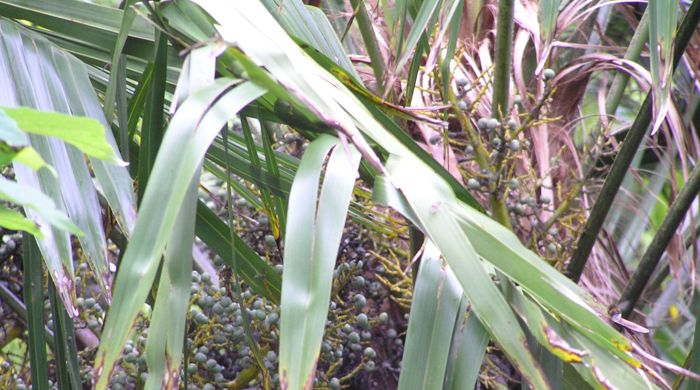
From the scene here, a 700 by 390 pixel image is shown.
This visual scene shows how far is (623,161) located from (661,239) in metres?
0.11

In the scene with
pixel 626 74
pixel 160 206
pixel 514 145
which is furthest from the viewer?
pixel 626 74

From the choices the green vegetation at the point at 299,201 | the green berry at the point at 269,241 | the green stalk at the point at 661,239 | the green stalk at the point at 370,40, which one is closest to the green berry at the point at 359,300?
the green vegetation at the point at 299,201

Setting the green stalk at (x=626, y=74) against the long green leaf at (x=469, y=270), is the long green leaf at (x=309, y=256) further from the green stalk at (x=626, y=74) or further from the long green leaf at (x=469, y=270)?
the green stalk at (x=626, y=74)

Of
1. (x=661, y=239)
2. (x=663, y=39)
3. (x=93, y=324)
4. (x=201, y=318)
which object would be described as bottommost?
(x=93, y=324)

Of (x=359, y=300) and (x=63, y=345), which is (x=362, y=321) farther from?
(x=63, y=345)

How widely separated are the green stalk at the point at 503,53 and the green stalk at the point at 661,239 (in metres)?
0.23

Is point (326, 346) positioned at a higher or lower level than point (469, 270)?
lower

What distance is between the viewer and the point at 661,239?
1023mm

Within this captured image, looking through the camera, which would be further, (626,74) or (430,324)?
(626,74)

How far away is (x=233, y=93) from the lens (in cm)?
52

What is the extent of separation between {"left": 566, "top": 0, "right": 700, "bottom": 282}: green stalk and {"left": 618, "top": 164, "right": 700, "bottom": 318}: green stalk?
70 mm

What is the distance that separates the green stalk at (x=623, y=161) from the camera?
978 millimetres

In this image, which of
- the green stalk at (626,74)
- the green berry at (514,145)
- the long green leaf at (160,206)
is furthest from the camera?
the green stalk at (626,74)

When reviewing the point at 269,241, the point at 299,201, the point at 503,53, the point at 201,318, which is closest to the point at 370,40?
the point at 503,53
